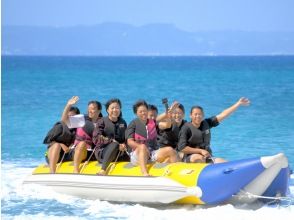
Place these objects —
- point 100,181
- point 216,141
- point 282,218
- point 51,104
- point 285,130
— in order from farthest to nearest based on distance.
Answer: point 51,104, point 285,130, point 216,141, point 100,181, point 282,218

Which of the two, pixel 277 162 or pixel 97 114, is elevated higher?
pixel 97 114

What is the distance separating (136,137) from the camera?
626 centimetres

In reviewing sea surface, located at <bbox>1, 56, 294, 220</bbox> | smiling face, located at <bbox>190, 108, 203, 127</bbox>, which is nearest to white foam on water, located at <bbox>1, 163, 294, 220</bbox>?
sea surface, located at <bbox>1, 56, 294, 220</bbox>

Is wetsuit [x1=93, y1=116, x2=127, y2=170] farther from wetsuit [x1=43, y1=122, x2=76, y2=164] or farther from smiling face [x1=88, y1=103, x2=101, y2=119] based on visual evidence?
wetsuit [x1=43, y1=122, x2=76, y2=164]

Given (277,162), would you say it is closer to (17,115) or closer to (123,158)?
(123,158)

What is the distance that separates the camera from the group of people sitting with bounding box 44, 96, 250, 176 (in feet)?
20.3

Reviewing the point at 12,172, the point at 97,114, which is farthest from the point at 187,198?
the point at 12,172

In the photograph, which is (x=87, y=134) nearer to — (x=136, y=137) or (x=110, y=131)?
(x=110, y=131)

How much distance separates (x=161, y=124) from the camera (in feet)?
20.6

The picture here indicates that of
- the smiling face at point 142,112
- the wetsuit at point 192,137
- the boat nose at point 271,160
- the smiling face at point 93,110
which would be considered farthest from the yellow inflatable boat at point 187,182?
the smiling face at point 93,110

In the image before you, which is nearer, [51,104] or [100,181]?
[100,181]

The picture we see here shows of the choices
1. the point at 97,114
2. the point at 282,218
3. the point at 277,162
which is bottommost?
the point at 282,218

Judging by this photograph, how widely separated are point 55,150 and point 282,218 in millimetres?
1865

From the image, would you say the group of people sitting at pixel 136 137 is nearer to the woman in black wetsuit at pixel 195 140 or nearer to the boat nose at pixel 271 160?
the woman in black wetsuit at pixel 195 140
